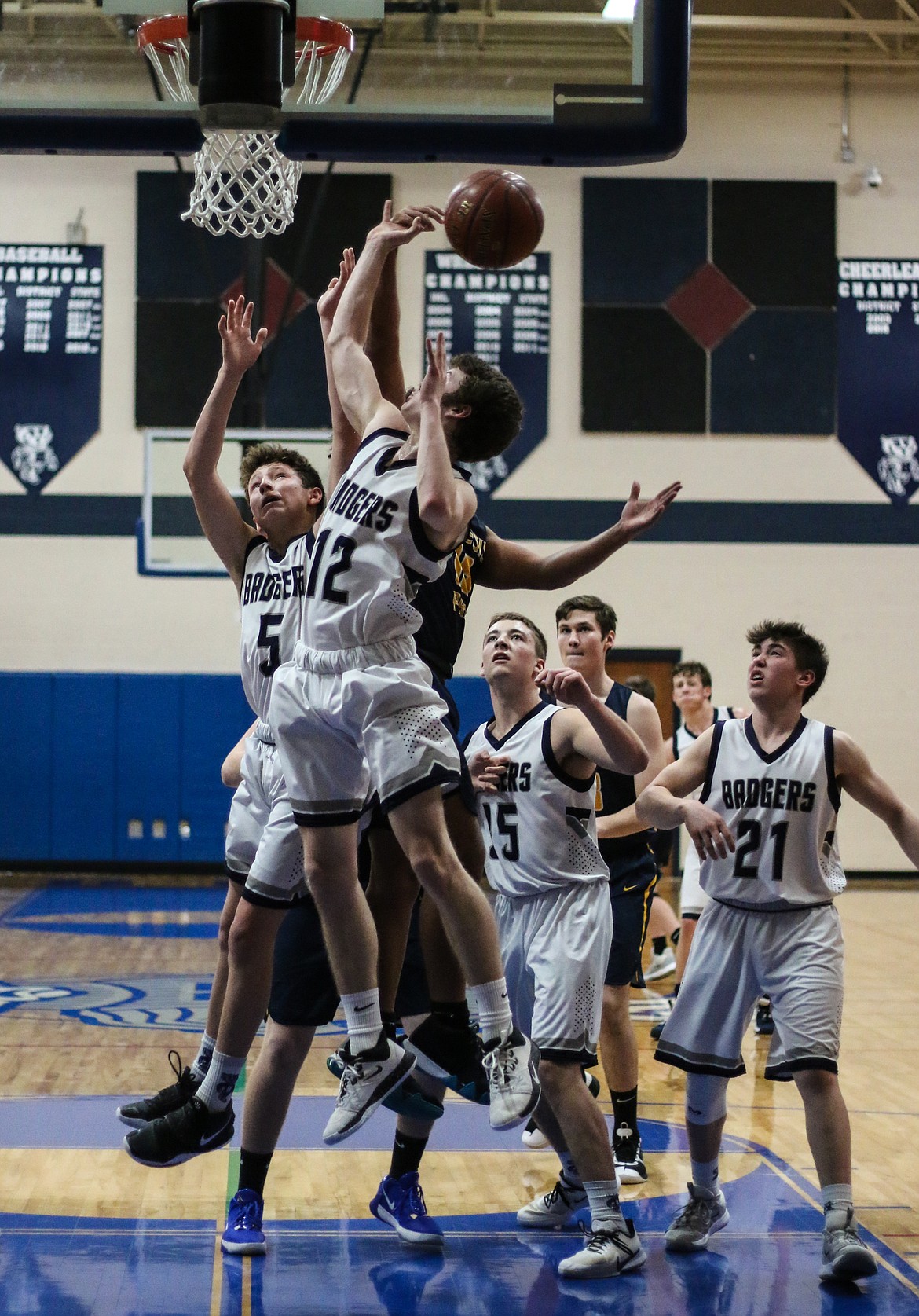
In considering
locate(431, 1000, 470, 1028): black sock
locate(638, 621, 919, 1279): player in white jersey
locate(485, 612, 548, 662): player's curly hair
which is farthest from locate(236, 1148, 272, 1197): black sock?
locate(485, 612, 548, 662): player's curly hair

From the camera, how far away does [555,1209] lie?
4.79 m

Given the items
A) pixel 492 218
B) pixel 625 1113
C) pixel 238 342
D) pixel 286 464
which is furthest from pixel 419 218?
pixel 625 1113

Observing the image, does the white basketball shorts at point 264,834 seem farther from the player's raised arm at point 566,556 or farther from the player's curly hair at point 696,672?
the player's curly hair at point 696,672

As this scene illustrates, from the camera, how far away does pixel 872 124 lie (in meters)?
15.6

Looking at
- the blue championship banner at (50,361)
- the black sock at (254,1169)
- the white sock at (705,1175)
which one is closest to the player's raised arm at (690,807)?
the white sock at (705,1175)

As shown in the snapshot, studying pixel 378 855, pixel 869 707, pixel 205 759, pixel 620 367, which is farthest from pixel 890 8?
pixel 378 855

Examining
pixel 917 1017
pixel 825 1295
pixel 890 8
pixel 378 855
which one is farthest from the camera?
pixel 890 8

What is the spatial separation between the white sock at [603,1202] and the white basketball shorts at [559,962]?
359 millimetres

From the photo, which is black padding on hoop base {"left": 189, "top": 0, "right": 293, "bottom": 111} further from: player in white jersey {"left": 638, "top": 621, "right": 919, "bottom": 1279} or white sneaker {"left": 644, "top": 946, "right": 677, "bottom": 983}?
white sneaker {"left": 644, "top": 946, "right": 677, "bottom": 983}

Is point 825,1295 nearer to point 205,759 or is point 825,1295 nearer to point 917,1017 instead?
point 917,1017

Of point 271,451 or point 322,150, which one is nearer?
point 271,451

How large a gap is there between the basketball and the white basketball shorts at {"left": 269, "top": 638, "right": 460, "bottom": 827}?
1288 millimetres

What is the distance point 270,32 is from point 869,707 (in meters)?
11.9

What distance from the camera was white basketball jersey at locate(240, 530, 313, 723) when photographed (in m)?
4.57
